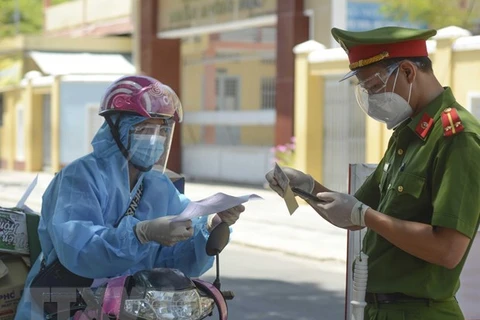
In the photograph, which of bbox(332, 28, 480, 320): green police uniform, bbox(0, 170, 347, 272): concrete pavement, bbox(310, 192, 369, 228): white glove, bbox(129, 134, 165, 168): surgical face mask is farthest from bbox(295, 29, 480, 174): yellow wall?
bbox(310, 192, 369, 228): white glove

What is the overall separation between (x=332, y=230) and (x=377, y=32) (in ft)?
37.7

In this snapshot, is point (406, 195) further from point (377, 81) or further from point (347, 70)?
point (347, 70)

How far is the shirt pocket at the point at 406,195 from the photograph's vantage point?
9.13 feet

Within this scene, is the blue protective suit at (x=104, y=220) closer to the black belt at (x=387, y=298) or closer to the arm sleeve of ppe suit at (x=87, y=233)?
the arm sleeve of ppe suit at (x=87, y=233)

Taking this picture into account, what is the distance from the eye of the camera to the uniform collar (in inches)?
111

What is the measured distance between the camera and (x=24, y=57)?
32469 mm

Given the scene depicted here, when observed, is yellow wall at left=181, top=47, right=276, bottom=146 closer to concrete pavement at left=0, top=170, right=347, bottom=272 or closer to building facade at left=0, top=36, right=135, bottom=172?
building facade at left=0, top=36, right=135, bottom=172

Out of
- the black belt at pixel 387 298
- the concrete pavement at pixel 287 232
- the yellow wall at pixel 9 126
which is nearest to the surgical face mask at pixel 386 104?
the black belt at pixel 387 298

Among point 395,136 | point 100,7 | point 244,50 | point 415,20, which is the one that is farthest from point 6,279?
point 100,7

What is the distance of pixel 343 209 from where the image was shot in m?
2.78

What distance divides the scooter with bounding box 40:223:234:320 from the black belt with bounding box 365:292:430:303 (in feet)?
1.88

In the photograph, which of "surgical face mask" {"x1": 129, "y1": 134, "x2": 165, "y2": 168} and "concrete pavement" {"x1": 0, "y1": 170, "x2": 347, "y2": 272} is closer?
"surgical face mask" {"x1": 129, "y1": 134, "x2": 165, "y2": 168}

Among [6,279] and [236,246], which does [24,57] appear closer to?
[236,246]

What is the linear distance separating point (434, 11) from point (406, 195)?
17832 millimetres
